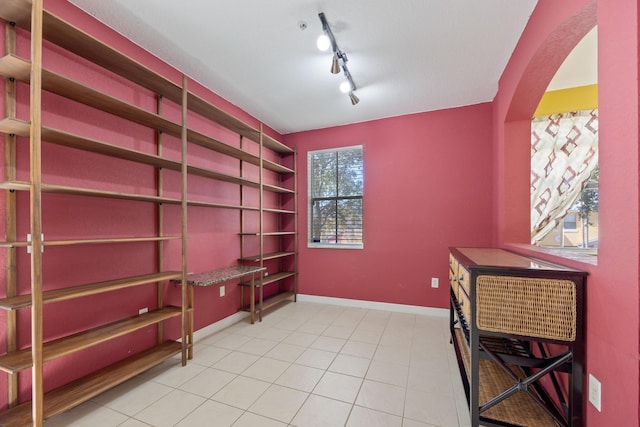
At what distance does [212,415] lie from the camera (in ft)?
5.31

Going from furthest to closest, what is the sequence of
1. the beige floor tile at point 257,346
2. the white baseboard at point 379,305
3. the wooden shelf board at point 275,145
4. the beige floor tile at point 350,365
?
the wooden shelf board at point 275,145, the white baseboard at point 379,305, the beige floor tile at point 257,346, the beige floor tile at point 350,365

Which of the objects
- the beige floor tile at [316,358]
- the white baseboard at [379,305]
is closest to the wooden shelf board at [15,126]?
the beige floor tile at [316,358]

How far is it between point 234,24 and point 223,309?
9.66 feet

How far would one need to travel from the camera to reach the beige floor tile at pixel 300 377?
6.33ft

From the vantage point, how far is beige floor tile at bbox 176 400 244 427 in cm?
155

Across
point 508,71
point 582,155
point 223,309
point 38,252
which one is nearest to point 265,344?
point 223,309

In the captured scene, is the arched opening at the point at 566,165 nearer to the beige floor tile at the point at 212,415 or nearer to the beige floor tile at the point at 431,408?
the beige floor tile at the point at 431,408

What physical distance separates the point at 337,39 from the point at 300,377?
112 inches

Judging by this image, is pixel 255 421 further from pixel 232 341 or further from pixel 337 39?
pixel 337 39

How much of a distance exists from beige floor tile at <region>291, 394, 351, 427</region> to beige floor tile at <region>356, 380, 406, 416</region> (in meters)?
0.15

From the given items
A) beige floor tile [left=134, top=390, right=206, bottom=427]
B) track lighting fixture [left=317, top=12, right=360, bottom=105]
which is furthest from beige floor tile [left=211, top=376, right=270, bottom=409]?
track lighting fixture [left=317, top=12, right=360, bottom=105]

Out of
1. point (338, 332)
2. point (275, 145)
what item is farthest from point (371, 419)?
point (275, 145)

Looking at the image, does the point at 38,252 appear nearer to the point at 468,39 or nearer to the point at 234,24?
the point at 234,24

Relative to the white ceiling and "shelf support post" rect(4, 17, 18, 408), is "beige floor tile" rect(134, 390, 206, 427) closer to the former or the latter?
"shelf support post" rect(4, 17, 18, 408)
